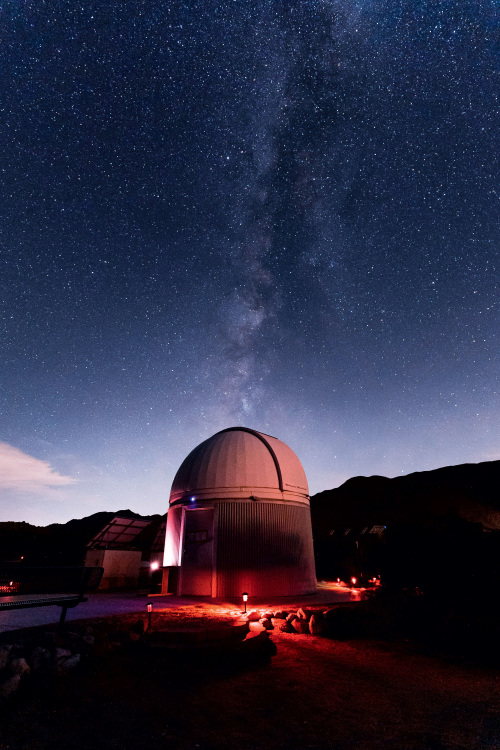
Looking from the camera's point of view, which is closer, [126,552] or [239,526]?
[239,526]

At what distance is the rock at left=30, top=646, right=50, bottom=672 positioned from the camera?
4.57m

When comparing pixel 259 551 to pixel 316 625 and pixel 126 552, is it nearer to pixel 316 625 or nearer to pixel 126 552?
pixel 316 625

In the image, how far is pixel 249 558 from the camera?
47.4 ft

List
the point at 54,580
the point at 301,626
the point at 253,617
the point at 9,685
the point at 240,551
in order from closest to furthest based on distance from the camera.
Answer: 1. the point at 9,685
2. the point at 54,580
3. the point at 301,626
4. the point at 253,617
5. the point at 240,551

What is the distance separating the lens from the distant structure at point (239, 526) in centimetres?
1445

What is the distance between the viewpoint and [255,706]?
13.5ft

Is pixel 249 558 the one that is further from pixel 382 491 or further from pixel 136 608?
pixel 382 491

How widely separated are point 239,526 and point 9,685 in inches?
445

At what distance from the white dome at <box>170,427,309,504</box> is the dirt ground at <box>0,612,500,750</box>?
9.56m

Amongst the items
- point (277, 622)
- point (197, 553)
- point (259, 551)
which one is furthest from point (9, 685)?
point (197, 553)

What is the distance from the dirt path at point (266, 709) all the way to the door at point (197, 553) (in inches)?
381

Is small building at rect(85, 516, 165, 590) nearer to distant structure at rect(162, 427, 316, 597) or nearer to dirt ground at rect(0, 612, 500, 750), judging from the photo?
distant structure at rect(162, 427, 316, 597)

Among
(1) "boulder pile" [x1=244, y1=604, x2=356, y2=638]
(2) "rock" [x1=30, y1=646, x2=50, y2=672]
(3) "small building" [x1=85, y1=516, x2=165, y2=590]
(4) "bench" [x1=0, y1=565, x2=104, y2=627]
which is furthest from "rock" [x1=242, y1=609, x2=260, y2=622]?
(3) "small building" [x1=85, y1=516, x2=165, y2=590]

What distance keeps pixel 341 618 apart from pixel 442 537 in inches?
115
